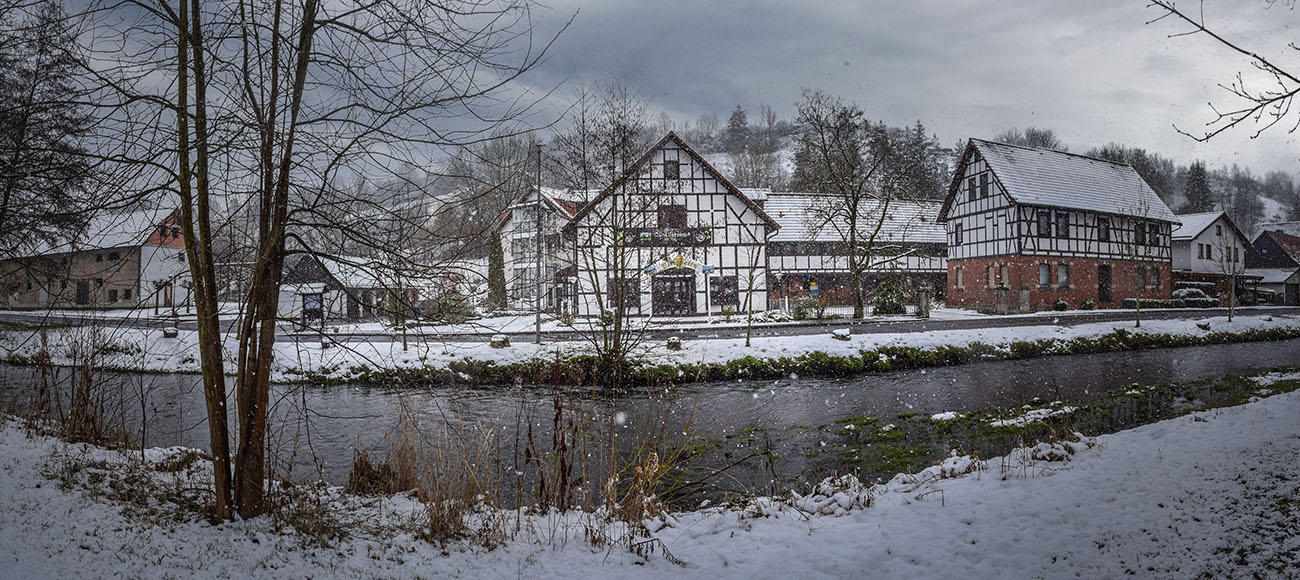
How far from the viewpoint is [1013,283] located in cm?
3441

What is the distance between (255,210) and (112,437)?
582 centimetres

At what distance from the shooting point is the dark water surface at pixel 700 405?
9.20 meters

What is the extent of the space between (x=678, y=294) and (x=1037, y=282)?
19.7 metres

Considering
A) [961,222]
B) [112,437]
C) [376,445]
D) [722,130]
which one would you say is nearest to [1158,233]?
[961,222]

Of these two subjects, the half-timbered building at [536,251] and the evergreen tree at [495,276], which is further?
the half-timbered building at [536,251]

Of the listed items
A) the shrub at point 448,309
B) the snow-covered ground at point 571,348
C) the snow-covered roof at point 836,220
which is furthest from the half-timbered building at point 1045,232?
the shrub at point 448,309

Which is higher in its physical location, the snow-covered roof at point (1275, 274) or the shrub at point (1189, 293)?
the snow-covered roof at point (1275, 274)

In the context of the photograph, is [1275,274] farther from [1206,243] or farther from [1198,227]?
[1198,227]

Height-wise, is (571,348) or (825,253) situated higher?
(825,253)

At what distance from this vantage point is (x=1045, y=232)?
3512cm

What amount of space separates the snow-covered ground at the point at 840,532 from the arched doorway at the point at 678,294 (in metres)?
25.6

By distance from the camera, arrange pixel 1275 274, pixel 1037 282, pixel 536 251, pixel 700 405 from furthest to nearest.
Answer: pixel 1275 274, pixel 1037 282, pixel 536 251, pixel 700 405

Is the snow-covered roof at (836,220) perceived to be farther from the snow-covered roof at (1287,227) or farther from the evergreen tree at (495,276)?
the snow-covered roof at (1287,227)

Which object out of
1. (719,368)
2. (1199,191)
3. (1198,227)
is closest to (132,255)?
(719,368)
